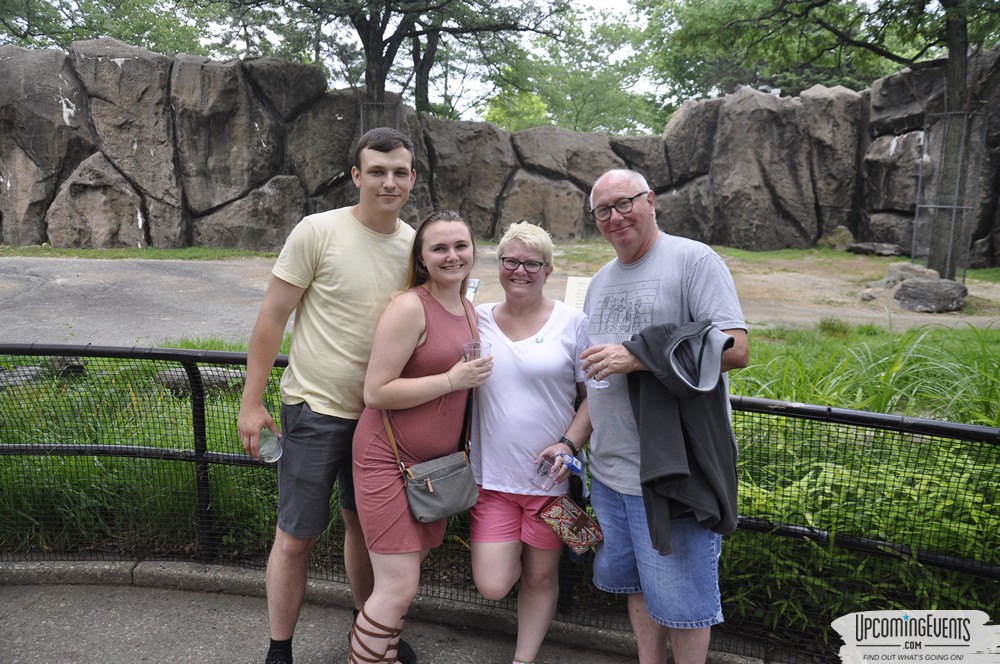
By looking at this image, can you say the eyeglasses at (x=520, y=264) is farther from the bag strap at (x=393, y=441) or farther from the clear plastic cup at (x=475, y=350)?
the bag strap at (x=393, y=441)

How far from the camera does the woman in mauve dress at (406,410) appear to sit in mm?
2199

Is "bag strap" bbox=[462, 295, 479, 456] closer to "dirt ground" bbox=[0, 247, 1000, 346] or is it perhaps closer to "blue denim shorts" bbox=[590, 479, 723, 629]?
"blue denim shorts" bbox=[590, 479, 723, 629]

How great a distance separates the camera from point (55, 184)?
13.5 m

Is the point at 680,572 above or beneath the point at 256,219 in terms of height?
beneath

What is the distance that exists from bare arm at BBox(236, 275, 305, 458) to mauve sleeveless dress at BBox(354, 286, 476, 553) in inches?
13.2

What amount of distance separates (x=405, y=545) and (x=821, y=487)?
1.51 m

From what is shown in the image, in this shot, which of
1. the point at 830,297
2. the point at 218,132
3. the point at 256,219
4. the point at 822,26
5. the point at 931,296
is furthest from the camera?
the point at 256,219

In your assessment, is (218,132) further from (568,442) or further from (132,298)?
(568,442)

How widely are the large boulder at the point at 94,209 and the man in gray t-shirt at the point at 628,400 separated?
522 inches

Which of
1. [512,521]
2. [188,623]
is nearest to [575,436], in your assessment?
[512,521]

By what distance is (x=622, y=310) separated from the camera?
7.32 ft

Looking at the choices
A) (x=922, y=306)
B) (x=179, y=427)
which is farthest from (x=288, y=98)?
(x=179, y=427)

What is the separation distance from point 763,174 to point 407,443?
1500cm

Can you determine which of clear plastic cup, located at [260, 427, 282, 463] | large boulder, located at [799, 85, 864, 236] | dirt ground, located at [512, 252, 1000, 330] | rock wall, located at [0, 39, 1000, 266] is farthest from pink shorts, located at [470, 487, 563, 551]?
large boulder, located at [799, 85, 864, 236]
